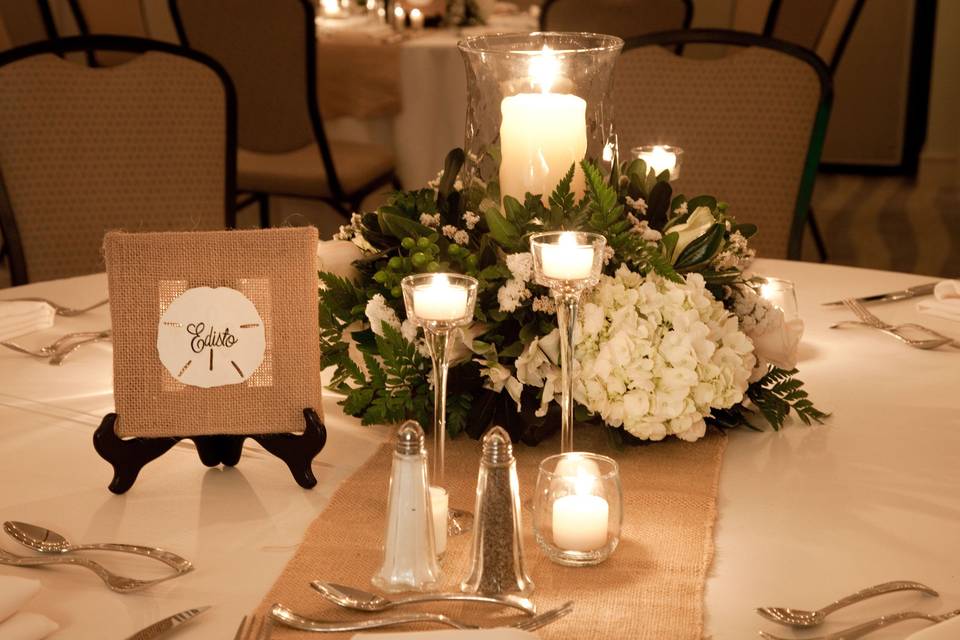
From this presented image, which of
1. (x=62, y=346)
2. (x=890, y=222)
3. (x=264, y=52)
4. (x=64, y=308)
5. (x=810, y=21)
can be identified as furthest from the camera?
(x=890, y=222)

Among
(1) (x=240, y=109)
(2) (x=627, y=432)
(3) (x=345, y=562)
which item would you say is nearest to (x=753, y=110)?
(2) (x=627, y=432)

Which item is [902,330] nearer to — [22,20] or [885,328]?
[885,328]

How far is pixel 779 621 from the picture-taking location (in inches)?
34.4

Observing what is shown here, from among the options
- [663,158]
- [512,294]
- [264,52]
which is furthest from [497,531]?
[264,52]

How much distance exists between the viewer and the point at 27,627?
0.85m

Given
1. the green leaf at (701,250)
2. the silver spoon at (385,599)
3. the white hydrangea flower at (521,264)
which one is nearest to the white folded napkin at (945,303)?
the green leaf at (701,250)

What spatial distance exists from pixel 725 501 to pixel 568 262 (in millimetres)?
279

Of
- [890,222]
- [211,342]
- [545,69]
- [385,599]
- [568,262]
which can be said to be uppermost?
[545,69]

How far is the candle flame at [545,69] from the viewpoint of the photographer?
1273 millimetres

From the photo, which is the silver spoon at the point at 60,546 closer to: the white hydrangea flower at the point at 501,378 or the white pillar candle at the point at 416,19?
the white hydrangea flower at the point at 501,378

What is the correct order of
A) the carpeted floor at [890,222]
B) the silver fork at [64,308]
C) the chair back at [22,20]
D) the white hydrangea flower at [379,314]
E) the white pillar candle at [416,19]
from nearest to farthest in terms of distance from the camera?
the white hydrangea flower at [379,314]
the silver fork at [64,308]
the white pillar candle at [416,19]
the carpeted floor at [890,222]
the chair back at [22,20]

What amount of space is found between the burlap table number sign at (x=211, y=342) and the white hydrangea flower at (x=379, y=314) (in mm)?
96

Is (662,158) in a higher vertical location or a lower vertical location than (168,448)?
higher

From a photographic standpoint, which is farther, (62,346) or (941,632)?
(62,346)
